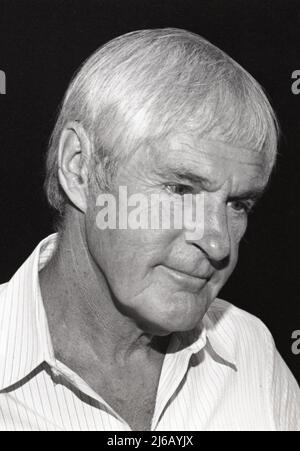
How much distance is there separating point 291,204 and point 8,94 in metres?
0.99

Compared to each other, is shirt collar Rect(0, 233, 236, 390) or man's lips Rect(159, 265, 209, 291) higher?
man's lips Rect(159, 265, 209, 291)

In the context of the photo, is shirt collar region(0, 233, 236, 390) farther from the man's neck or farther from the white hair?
the white hair

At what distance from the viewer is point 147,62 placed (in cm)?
142

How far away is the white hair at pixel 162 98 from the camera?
53.3 inches

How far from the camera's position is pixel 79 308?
1.53m

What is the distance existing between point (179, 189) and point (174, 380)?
434mm

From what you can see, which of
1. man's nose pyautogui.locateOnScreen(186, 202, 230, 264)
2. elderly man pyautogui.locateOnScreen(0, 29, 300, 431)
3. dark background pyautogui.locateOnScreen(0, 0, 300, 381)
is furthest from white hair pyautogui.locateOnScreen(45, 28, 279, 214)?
dark background pyautogui.locateOnScreen(0, 0, 300, 381)

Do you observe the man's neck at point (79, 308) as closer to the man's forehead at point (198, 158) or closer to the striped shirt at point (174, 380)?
the striped shirt at point (174, 380)

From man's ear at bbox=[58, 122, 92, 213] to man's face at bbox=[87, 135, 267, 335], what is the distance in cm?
5

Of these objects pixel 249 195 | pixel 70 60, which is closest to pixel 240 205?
pixel 249 195

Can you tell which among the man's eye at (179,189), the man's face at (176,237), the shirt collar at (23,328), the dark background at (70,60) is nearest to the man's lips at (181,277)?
the man's face at (176,237)

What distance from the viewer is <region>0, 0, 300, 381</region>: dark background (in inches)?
82.0
